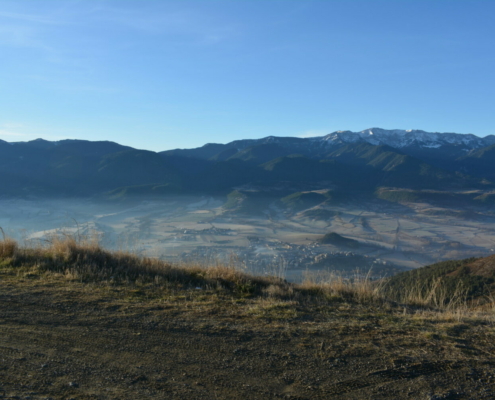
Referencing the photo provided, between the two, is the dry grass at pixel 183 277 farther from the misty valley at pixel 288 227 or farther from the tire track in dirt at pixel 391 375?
the misty valley at pixel 288 227

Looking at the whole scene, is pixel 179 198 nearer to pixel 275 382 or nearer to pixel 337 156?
pixel 275 382

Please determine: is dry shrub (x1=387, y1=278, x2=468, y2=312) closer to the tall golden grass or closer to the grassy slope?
the tall golden grass

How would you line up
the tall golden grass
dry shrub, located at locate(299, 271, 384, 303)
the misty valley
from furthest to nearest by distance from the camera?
the misty valley
the tall golden grass
dry shrub, located at locate(299, 271, 384, 303)

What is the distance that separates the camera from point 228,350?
343 centimetres

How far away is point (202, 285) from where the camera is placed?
19.4 ft

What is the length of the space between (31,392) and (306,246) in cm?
4131

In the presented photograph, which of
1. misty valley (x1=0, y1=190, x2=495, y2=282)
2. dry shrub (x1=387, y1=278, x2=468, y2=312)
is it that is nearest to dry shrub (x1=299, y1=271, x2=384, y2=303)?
dry shrub (x1=387, y1=278, x2=468, y2=312)

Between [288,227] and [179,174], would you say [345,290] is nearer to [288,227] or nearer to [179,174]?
[288,227]

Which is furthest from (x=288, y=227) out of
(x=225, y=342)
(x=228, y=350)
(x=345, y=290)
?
(x=228, y=350)

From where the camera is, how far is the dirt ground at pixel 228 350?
276cm

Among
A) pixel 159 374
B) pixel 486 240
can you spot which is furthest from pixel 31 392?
pixel 486 240

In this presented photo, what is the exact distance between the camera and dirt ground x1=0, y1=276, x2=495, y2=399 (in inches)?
109

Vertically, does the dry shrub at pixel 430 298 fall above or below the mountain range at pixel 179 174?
below

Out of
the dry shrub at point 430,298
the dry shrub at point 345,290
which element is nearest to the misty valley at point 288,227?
the dry shrub at point 430,298
